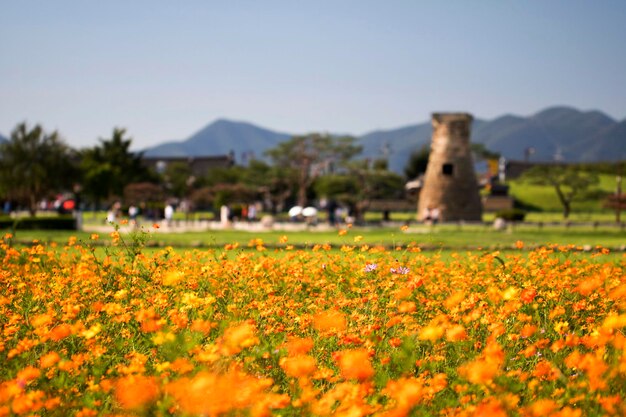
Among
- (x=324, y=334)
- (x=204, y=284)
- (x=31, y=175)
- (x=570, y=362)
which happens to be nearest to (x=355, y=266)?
(x=204, y=284)

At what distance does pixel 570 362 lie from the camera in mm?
3924

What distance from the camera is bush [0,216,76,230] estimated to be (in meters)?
30.8

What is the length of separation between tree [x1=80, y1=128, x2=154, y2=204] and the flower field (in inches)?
2456

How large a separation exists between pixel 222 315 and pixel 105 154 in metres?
70.3

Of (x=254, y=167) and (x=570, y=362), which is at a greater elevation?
(x=254, y=167)

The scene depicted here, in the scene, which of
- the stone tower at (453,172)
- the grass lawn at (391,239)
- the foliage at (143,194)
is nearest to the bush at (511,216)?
the stone tower at (453,172)

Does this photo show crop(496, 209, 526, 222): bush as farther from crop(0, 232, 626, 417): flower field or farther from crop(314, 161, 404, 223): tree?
crop(0, 232, 626, 417): flower field

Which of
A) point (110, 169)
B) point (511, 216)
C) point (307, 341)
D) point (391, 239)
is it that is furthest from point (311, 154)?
point (307, 341)

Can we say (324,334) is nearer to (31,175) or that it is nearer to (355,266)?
(355,266)

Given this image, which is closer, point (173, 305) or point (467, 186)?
point (173, 305)

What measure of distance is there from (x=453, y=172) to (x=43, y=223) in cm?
2428

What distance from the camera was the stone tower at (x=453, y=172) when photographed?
141 feet

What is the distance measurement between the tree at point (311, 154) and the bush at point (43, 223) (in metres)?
30.3

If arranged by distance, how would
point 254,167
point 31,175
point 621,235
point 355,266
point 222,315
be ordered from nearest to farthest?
1. point 222,315
2. point 355,266
3. point 621,235
4. point 31,175
5. point 254,167
